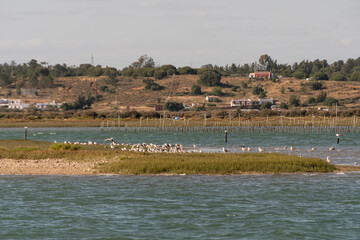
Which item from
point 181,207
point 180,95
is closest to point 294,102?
point 180,95

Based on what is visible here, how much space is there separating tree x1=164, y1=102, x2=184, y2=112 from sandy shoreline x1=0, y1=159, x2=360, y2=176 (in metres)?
120

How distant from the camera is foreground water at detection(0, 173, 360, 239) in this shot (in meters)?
23.9

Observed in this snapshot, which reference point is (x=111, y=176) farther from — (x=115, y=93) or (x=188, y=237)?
(x=115, y=93)

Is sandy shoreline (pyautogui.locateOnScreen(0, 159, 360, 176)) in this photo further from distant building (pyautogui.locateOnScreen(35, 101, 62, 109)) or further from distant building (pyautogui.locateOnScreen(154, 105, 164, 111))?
distant building (pyautogui.locateOnScreen(35, 101, 62, 109))

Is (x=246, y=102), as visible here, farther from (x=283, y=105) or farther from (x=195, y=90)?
(x=195, y=90)

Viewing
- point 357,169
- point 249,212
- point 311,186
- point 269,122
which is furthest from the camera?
point 269,122

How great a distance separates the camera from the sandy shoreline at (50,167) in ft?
127

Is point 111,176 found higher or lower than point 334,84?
lower

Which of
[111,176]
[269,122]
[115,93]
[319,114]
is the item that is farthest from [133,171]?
[115,93]

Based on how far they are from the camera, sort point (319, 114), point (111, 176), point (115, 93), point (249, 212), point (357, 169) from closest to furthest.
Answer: point (249, 212) → point (111, 176) → point (357, 169) → point (319, 114) → point (115, 93)

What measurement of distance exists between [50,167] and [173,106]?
12347cm

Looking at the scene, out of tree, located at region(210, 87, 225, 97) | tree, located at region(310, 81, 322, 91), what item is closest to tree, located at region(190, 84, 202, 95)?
tree, located at region(210, 87, 225, 97)

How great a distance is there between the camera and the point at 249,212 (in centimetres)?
2722

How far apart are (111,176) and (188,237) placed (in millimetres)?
15199
